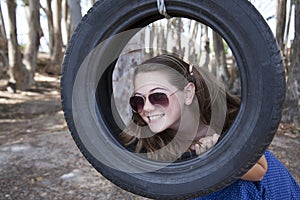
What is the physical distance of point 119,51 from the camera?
146 centimetres

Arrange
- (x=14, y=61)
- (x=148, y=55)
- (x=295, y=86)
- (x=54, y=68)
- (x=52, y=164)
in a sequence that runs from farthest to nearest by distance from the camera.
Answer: (x=54, y=68) < (x=14, y=61) < (x=295, y=86) < (x=52, y=164) < (x=148, y=55)

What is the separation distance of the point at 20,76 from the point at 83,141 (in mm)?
10428

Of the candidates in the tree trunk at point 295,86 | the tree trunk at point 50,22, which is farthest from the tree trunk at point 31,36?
the tree trunk at point 295,86

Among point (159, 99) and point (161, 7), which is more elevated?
point (161, 7)

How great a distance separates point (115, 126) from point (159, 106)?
22 centimetres

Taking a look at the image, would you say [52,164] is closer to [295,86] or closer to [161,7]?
[161,7]

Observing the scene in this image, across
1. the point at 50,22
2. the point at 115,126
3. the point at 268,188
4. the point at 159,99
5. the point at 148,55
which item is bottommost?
the point at 268,188

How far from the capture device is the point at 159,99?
4.42 feet

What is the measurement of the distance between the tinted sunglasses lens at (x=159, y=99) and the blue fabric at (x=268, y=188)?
460mm

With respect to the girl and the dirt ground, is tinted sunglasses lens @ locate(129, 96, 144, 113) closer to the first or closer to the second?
the girl

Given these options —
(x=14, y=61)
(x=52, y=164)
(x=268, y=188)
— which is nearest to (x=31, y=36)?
(x=14, y=61)

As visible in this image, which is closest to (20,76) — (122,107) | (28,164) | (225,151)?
(28,164)

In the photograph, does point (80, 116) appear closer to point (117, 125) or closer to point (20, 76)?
point (117, 125)

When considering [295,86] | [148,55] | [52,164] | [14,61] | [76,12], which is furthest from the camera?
[14,61]
